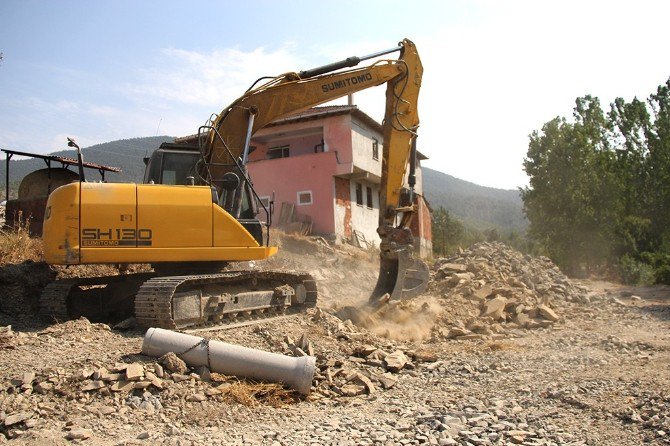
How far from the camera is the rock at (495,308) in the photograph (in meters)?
10.7

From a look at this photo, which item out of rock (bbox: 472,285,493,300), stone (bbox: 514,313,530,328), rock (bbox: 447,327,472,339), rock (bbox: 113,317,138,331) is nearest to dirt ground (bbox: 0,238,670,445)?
A: rock (bbox: 113,317,138,331)

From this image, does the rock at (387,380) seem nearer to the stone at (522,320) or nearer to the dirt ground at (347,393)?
the dirt ground at (347,393)

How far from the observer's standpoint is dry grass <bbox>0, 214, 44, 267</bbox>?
34.7 feet

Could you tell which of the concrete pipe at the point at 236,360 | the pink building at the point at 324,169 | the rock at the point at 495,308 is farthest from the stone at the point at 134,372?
the pink building at the point at 324,169

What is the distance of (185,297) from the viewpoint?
737 centimetres

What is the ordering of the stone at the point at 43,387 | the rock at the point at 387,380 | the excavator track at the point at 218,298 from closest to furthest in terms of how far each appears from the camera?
the stone at the point at 43,387, the rock at the point at 387,380, the excavator track at the point at 218,298

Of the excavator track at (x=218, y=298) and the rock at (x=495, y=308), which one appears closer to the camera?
the excavator track at (x=218, y=298)

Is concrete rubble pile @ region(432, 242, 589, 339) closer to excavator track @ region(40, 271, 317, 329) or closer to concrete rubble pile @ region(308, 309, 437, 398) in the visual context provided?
concrete rubble pile @ region(308, 309, 437, 398)

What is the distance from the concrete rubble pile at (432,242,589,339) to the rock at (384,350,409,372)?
2444 mm

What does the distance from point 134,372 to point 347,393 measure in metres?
2.07

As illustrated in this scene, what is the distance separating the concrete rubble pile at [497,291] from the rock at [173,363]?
489 centimetres

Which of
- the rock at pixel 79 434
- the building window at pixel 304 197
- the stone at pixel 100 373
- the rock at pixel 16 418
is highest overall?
the building window at pixel 304 197

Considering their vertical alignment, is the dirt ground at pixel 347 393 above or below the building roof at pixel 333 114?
below

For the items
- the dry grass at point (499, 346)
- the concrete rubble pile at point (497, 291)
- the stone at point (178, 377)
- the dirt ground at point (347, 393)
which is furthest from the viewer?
the concrete rubble pile at point (497, 291)
